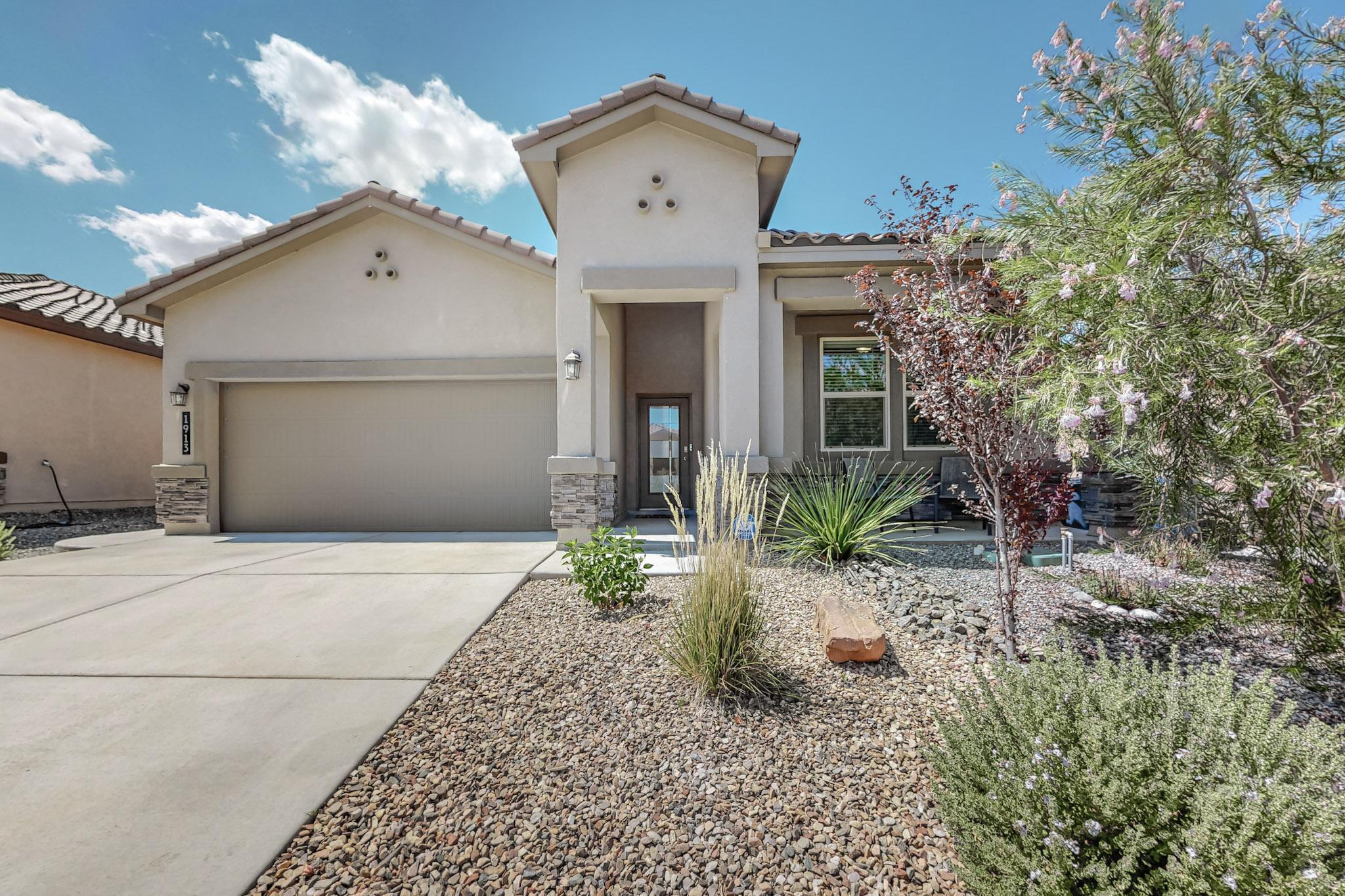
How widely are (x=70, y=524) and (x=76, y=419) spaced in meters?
1.94

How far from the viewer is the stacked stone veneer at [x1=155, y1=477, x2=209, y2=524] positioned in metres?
7.60

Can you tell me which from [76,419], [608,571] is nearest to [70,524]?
[76,419]

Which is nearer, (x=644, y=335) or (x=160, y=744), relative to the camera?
(x=160, y=744)

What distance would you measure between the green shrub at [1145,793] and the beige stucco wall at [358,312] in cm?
680

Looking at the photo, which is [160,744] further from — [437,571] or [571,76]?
[571,76]

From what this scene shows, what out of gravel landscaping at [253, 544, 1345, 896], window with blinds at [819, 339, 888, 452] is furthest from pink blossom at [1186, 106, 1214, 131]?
window with blinds at [819, 339, 888, 452]

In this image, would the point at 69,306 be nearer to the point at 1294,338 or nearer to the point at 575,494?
the point at 575,494

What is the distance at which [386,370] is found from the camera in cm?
752

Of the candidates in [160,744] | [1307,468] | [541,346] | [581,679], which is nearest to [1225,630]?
[1307,468]

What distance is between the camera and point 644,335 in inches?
366

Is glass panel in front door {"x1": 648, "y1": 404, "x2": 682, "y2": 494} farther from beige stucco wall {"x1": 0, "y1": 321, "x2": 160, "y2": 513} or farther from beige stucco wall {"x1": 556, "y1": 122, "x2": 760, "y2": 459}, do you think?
beige stucco wall {"x1": 0, "y1": 321, "x2": 160, "y2": 513}

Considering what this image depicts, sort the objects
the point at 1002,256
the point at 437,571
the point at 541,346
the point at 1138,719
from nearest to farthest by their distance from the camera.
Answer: the point at 1138,719, the point at 1002,256, the point at 437,571, the point at 541,346

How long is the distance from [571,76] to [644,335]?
381cm

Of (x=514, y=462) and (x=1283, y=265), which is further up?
(x=1283, y=265)
